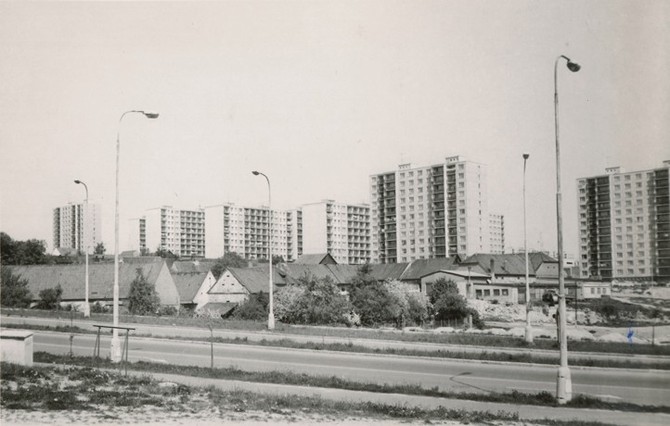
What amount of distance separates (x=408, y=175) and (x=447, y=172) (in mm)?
10679

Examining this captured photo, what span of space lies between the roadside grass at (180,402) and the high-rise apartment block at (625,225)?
80434 millimetres

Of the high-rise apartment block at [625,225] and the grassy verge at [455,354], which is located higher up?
the high-rise apartment block at [625,225]

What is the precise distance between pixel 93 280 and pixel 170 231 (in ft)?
346

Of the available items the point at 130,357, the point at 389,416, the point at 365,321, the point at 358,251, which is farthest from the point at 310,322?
the point at 358,251

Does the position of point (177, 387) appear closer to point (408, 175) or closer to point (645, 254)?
point (645, 254)

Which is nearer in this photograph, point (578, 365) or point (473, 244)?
point (578, 365)

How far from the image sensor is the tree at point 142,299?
2031 inches

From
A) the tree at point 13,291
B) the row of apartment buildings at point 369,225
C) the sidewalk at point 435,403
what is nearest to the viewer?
the sidewalk at point 435,403

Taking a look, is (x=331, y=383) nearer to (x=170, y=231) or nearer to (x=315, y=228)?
(x=315, y=228)

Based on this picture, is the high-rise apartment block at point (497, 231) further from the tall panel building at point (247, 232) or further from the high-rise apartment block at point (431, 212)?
the tall panel building at point (247, 232)

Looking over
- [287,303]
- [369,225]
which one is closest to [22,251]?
[287,303]

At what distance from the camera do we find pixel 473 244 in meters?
119

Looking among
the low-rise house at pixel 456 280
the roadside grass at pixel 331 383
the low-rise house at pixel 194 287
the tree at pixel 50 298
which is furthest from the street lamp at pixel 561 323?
the low-rise house at pixel 456 280

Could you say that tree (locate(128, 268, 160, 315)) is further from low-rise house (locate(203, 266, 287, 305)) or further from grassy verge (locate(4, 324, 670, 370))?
grassy verge (locate(4, 324, 670, 370))
